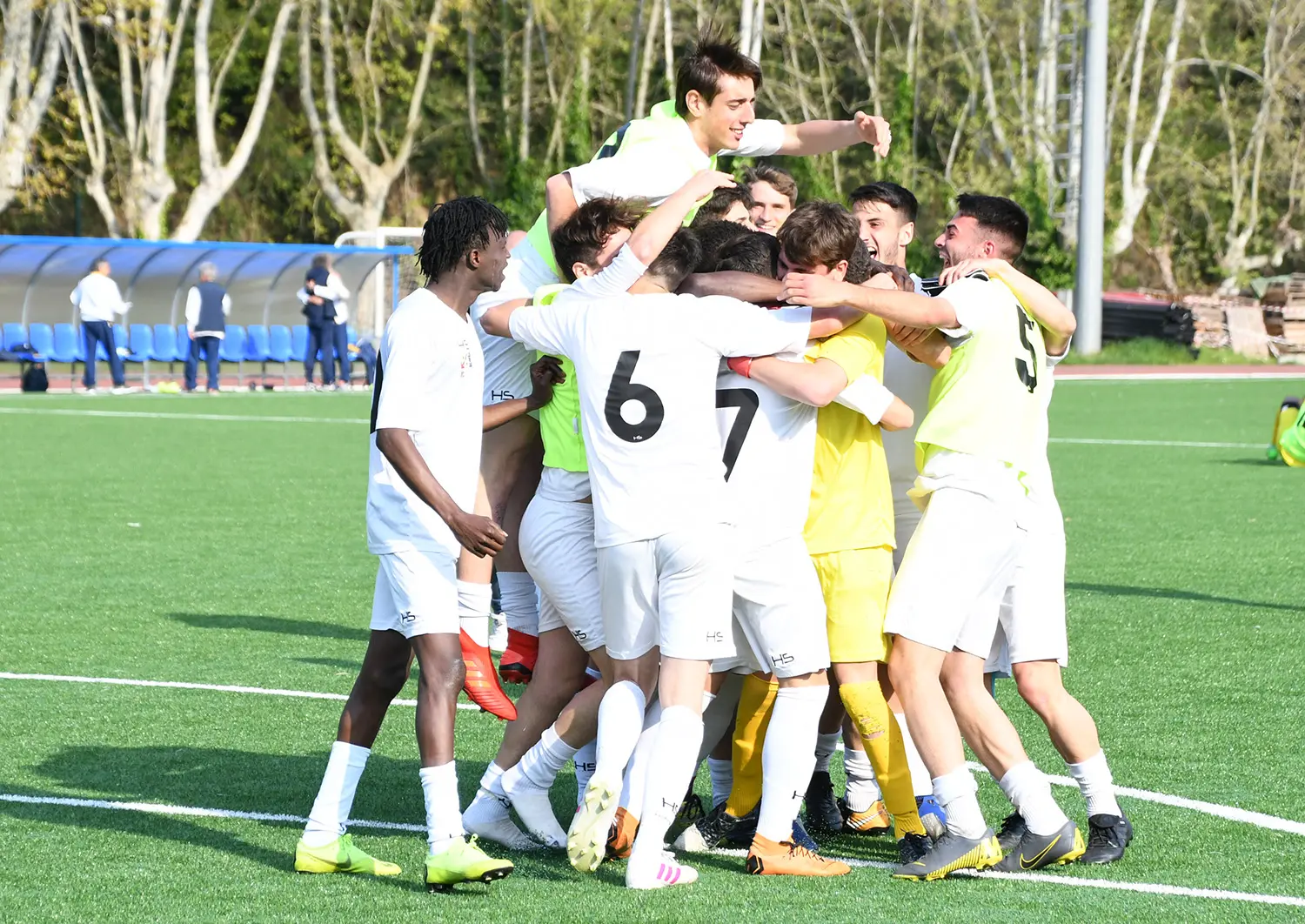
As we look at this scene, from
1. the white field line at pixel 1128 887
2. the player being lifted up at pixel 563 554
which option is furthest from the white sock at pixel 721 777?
the player being lifted up at pixel 563 554

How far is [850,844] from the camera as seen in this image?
558 cm

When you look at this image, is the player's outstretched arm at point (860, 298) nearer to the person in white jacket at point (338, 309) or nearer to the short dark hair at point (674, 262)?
the short dark hair at point (674, 262)

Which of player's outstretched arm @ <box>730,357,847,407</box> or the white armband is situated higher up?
player's outstretched arm @ <box>730,357,847,407</box>

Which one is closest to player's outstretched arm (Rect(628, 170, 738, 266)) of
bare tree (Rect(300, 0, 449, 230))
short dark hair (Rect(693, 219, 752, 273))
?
short dark hair (Rect(693, 219, 752, 273))

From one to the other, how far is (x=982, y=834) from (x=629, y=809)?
105 centimetres

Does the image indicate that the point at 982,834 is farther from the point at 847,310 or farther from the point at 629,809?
the point at 847,310

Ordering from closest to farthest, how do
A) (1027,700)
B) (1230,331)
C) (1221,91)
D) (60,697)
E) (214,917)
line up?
(214,917), (1027,700), (60,697), (1230,331), (1221,91)

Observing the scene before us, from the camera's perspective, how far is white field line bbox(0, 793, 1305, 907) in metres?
4.83

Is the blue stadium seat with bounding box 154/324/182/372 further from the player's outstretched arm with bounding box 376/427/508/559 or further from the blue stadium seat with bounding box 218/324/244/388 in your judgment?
the player's outstretched arm with bounding box 376/427/508/559

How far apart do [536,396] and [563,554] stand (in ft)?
1.81

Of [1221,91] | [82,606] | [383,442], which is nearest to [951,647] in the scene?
[383,442]

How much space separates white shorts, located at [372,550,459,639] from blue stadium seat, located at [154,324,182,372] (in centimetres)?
2803

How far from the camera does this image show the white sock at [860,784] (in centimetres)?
574

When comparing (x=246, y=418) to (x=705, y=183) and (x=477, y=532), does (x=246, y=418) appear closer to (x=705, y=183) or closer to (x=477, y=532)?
(x=705, y=183)
